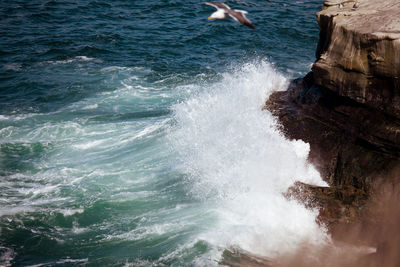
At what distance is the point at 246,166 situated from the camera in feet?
29.7

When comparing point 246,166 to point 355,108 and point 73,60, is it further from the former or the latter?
point 73,60

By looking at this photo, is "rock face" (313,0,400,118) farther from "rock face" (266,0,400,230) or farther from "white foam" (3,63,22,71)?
"white foam" (3,63,22,71)

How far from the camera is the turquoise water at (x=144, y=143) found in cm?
736

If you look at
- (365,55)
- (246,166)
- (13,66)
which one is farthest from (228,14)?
(13,66)

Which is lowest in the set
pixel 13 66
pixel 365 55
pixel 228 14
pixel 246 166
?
pixel 246 166

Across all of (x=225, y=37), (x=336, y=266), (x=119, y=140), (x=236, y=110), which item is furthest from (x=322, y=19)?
(x=225, y=37)

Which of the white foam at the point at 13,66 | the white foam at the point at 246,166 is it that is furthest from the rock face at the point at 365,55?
the white foam at the point at 13,66

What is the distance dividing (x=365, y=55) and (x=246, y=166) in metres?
3.27

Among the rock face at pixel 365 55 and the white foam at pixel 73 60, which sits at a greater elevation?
Answer: the rock face at pixel 365 55

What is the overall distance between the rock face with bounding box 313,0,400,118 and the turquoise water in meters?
1.64

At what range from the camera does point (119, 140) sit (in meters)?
10.9

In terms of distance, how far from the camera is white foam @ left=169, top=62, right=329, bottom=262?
7348 mm

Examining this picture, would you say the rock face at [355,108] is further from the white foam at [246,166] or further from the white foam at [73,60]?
the white foam at [73,60]

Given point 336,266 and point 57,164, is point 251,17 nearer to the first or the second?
point 57,164
